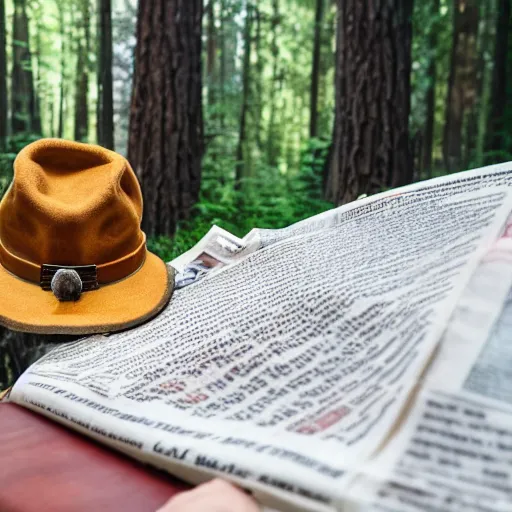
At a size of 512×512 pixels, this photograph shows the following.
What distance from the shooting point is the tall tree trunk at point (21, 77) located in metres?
2.03

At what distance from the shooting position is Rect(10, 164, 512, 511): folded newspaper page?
0.90 feet

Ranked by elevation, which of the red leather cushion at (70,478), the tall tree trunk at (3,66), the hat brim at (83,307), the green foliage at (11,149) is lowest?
the green foliage at (11,149)

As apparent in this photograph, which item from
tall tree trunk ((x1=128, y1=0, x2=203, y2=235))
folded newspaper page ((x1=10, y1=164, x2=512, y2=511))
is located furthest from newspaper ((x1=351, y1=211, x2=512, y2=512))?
tall tree trunk ((x1=128, y1=0, x2=203, y2=235))

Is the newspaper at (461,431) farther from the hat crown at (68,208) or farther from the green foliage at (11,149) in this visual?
the green foliage at (11,149)

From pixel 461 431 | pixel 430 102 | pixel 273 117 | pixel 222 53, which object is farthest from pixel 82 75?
pixel 461 431

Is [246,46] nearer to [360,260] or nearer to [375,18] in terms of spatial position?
[375,18]

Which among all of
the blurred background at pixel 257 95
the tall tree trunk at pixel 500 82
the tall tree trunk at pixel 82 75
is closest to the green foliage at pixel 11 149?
the blurred background at pixel 257 95

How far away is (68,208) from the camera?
0.59m

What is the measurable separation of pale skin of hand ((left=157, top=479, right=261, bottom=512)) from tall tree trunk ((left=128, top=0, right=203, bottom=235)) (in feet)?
4.54

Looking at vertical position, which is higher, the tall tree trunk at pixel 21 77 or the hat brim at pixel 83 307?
the tall tree trunk at pixel 21 77

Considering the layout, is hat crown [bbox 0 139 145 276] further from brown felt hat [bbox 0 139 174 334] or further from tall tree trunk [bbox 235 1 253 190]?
tall tree trunk [bbox 235 1 253 190]

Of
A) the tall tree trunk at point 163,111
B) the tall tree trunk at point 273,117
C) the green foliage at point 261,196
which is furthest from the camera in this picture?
the tall tree trunk at point 273,117

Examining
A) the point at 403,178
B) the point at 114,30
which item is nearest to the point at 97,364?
the point at 403,178

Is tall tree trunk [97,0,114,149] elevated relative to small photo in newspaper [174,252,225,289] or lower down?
elevated
